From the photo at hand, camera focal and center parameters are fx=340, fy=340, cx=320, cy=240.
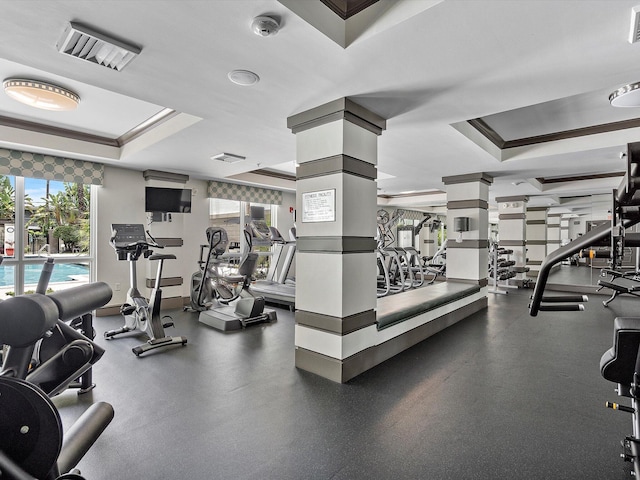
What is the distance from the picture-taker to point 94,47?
2129mm

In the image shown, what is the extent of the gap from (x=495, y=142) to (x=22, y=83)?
5.63 metres

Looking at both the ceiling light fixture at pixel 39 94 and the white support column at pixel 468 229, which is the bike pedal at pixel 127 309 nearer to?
the ceiling light fixture at pixel 39 94

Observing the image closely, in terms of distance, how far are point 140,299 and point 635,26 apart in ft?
15.9

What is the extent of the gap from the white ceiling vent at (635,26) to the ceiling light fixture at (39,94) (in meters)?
4.46

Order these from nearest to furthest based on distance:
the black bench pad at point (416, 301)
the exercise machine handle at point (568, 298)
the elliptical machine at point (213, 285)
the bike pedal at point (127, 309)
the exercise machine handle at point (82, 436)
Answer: the exercise machine handle at point (82, 436) < the exercise machine handle at point (568, 298) < the black bench pad at point (416, 301) < the bike pedal at point (127, 309) < the elliptical machine at point (213, 285)

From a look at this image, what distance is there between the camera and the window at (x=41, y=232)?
4824 mm

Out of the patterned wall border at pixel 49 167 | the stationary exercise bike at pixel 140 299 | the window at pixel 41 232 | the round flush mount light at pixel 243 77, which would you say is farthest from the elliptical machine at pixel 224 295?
the round flush mount light at pixel 243 77

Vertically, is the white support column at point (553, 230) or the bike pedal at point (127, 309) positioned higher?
the white support column at point (553, 230)

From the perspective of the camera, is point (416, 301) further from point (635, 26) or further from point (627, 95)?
point (635, 26)

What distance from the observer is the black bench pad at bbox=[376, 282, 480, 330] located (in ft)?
11.8

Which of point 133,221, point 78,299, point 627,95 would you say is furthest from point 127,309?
point 627,95

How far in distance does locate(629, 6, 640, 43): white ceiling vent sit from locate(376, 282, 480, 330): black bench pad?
8.95 feet

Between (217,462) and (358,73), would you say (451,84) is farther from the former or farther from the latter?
(217,462)

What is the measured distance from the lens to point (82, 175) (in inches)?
204
